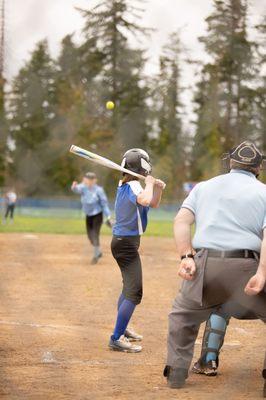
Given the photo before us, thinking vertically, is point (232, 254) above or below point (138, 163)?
below

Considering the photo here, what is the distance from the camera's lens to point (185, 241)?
13.8 ft

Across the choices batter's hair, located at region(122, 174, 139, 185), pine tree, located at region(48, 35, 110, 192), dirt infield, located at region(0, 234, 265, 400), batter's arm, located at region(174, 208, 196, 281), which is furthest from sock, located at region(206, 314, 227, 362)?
pine tree, located at region(48, 35, 110, 192)

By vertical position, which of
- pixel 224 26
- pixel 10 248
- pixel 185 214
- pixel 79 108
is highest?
pixel 224 26

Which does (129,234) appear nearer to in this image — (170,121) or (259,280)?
(259,280)

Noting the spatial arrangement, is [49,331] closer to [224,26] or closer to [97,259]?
[224,26]

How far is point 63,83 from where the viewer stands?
793cm

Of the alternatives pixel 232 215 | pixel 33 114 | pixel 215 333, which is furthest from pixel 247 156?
pixel 33 114

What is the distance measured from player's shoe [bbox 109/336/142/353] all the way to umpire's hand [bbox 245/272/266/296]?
1.72 metres

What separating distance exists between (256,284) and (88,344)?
2076 millimetres

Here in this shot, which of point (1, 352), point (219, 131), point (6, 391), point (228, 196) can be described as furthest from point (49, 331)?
point (219, 131)

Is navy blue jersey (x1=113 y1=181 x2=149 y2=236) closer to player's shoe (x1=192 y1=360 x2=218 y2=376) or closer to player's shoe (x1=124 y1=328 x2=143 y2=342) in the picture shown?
player's shoe (x1=124 y1=328 x2=143 y2=342)

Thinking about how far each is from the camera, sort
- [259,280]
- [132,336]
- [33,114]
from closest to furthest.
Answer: [259,280]
[132,336]
[33,114]

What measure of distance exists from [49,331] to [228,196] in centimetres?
252

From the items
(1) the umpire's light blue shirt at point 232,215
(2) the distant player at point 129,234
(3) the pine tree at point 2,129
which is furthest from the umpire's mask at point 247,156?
(3) the pine tree at point 2,129
